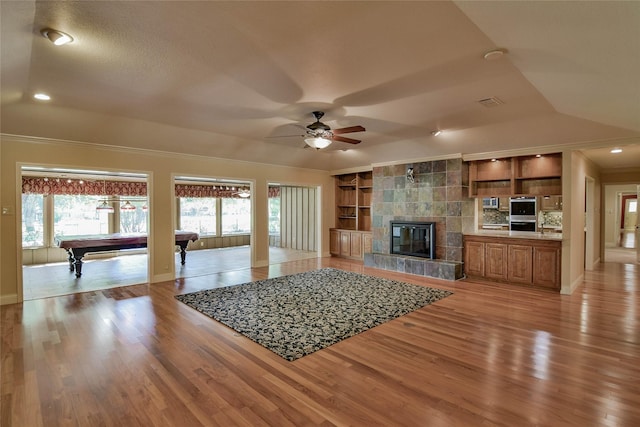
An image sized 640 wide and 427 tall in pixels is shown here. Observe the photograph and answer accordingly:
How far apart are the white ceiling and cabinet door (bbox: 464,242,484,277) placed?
208 cm

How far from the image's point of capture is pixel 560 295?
16.9 ft

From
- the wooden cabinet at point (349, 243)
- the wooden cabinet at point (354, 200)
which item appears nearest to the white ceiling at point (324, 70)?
the wooden cabinet at point (354, 200)

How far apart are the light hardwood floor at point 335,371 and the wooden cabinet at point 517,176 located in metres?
2.40

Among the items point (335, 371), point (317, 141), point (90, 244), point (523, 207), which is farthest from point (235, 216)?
point (335, 371)

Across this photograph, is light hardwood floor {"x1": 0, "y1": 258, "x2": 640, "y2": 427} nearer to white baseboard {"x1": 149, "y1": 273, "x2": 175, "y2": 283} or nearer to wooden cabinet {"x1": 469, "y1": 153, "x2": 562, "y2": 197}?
white baseboard {"x1": 149, "y1": 273, "x2": 175, "y2": 283}

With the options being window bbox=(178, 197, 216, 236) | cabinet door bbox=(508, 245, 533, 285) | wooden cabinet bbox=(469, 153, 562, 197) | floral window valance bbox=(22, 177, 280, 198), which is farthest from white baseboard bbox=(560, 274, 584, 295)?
window bbox=(178, 197, 216, 236)

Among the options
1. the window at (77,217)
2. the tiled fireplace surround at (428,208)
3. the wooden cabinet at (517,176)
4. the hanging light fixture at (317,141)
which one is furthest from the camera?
the window at (77,217)

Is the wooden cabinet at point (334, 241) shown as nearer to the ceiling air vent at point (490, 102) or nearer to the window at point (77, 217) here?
the ceiling air vent at point (490, 102)

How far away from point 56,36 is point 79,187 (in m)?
8.00

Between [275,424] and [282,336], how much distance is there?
1.41 meters

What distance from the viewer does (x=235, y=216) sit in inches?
490

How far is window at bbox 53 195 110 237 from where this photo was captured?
347 inches

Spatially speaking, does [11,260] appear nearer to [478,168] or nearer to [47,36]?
[47,36]

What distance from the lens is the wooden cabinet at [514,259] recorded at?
5.44m
